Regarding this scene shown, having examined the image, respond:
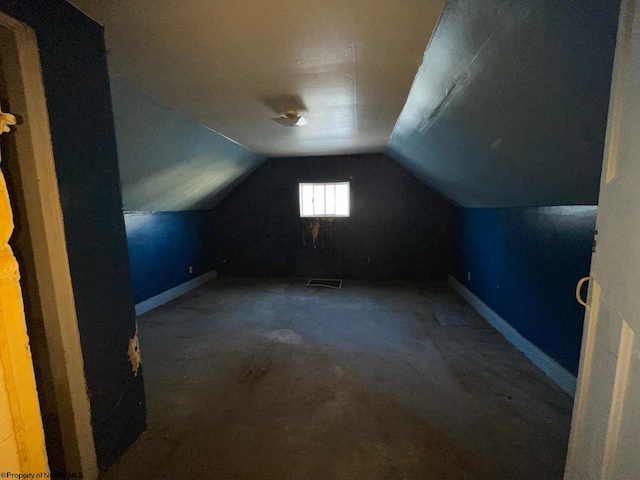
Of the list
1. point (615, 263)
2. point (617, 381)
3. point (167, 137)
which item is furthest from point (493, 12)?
point (167, 137)

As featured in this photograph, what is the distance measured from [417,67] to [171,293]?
4.10 metres

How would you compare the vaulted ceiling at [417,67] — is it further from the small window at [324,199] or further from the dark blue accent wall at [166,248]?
the small window at [324,199]

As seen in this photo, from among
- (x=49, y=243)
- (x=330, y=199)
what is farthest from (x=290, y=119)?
(x=330, y=199)

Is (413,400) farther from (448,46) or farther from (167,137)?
(167,137)

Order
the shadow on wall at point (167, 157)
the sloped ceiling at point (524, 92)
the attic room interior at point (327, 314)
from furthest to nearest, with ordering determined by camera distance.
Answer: the shadow on wall at point (167, 157) < the sloped ceiling at point (524, 92) < the attic room interior at point (327, 314)

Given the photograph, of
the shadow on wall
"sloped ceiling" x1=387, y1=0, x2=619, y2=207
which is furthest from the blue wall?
the shadow on wall

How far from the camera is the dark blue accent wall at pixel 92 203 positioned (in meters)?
1.11

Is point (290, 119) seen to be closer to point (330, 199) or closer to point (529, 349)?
point (330, 199)

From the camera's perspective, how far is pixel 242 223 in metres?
5.13

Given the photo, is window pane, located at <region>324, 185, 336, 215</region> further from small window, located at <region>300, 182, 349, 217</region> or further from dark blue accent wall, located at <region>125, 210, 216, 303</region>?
dark blue accent wall, located at <region>125, 210, 216, 303</region>

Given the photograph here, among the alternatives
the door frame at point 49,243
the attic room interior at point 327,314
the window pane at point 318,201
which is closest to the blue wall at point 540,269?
the attic room interior at point 327,314

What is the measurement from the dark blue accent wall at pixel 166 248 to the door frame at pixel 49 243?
2520 mm

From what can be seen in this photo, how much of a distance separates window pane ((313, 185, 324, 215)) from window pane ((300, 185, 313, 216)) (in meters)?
0.05

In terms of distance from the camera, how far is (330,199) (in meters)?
4.94
